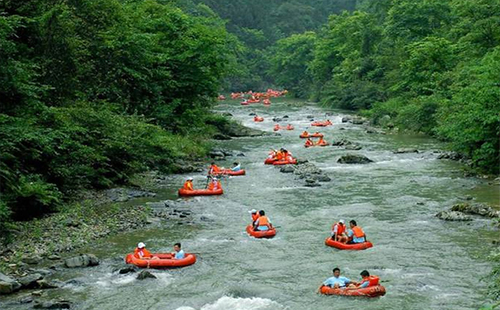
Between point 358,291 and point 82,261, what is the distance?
6729 mm

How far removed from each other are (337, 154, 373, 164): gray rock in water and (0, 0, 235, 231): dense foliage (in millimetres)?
7563

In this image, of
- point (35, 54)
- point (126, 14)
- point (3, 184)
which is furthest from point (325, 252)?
point (126, 14)

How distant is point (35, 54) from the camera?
75.8 ft

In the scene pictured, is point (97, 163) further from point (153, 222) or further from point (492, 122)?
point (492, 122)

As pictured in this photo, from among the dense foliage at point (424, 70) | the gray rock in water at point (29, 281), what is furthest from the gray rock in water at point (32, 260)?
the dense foliage at point (424, 70)

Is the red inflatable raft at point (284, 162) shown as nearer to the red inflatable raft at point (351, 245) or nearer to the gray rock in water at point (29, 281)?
the red inflatable raft at point (351, 245)

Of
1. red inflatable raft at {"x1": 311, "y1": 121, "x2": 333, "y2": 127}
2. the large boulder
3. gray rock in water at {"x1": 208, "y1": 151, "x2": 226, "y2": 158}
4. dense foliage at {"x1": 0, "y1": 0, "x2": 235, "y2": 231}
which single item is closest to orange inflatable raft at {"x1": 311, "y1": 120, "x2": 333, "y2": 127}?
red inflatable raft at {"x1": 311, "y1": 121, "x2": 333, "y2": 127}

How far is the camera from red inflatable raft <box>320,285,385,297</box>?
13.3m

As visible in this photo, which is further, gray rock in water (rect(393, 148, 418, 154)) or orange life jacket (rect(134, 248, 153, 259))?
gray rock in water (rect(393, 148, 418, 154))

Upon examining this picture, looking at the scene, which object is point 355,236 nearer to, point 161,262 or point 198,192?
point 161,262

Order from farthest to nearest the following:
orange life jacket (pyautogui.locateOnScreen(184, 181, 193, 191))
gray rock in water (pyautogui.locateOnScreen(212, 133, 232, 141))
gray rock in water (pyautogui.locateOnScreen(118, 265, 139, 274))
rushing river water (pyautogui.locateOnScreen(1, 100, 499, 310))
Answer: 1. gray rock in water (pyautogui.locateOnScreen(212, 133, 232, 141))
2. orange life jacket (pyautogui.locateOnScreen(184, 181, 193, 191))
3. gray rock in water (pyautogui.locateOnScreen(118, 265, 139, 274))
4. rushing river water (pyautogui.locateOnScreen(1, 100, 499, 310))

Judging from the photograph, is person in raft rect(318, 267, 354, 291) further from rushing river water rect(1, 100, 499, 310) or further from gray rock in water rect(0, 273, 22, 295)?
gray rock in water rect(0, 273, 22, 295)

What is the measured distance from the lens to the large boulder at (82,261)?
1499 centimetres

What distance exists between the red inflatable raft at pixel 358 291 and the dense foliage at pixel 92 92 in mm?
8146
